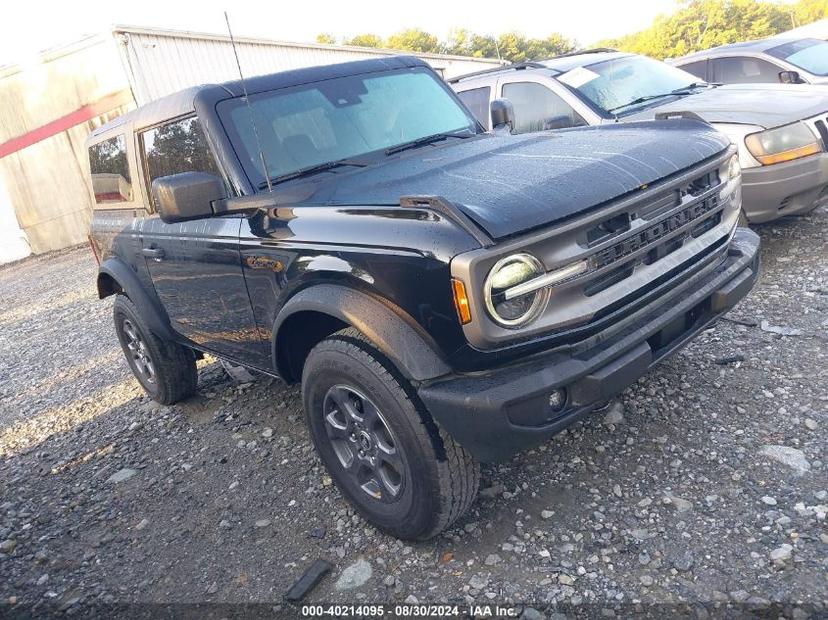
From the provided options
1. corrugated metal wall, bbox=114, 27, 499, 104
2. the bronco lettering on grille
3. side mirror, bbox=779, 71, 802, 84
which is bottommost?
side mirror, bbox=779, 71, 802, 84

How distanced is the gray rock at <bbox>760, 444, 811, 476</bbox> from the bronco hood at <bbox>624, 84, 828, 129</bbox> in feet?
9.64

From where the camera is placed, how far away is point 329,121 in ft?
10.7

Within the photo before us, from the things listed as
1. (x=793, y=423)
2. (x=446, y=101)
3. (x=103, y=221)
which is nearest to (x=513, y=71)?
(x=446, y=101)

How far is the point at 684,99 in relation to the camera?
219 inches

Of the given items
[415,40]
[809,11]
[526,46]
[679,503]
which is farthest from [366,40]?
[679,503]

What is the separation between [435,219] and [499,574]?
1.39 m

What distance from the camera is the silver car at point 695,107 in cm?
466

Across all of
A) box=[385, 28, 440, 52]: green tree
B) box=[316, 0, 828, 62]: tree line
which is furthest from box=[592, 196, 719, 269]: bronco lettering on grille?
box=[385, 28, 440, 52]: green tree

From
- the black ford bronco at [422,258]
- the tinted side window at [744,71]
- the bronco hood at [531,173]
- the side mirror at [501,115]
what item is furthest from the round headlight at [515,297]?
the tinted side window at [744,71]

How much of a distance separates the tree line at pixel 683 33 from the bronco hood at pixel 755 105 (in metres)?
34.0

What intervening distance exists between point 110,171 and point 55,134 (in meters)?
13.7

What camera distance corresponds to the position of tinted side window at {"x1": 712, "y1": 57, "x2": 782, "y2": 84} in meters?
7.86

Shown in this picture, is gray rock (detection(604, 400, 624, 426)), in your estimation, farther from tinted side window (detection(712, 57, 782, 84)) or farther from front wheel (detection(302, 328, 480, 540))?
tinted side window (detection(712, 57, 782, 84))

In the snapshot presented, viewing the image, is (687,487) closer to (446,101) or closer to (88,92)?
(446,101)
